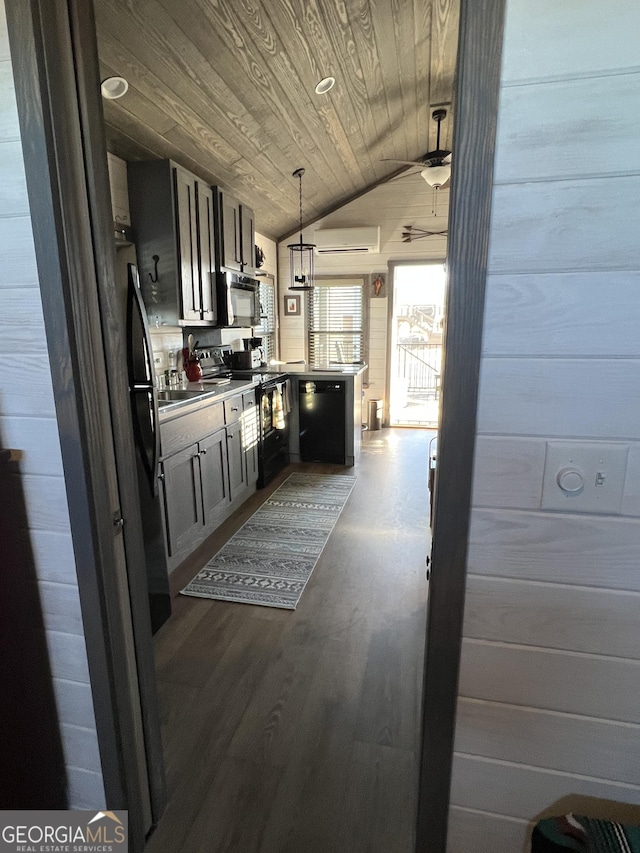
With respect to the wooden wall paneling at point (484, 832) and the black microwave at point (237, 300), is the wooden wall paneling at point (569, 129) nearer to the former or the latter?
the wooden wall paneling at point (484, 832)

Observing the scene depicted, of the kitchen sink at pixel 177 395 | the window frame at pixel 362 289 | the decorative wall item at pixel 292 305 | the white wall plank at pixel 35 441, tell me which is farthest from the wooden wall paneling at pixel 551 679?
the decorative wall item at pixel 292 305

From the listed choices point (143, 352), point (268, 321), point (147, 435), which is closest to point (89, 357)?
point (143, 352)

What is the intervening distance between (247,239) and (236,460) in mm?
2112

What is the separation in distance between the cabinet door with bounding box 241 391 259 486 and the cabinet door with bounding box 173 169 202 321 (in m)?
0.75

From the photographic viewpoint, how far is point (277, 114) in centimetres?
317

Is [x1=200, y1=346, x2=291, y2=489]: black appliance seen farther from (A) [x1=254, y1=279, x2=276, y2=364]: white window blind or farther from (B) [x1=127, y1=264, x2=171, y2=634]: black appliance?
(B) [x1=127, y1=264, x2=171, y2=634]: black appliance

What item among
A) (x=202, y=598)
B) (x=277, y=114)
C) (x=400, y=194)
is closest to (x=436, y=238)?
(x=400, y=194)

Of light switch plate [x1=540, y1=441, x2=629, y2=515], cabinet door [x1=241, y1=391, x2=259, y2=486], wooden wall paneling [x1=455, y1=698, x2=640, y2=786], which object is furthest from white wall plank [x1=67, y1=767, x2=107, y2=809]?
cabinet door [x1=241, y1=391, x2=259, y2=486]

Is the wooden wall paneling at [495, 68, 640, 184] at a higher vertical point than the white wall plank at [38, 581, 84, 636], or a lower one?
higher

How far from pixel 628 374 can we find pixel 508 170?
0.40 meters

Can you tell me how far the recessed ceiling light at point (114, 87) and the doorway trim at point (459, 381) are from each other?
220 cm

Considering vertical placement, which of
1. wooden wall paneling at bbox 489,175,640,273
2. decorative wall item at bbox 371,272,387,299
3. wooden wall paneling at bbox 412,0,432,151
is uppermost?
wooden wall paneling at bbox 412,0,432,151

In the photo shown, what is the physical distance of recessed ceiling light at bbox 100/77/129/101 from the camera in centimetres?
226

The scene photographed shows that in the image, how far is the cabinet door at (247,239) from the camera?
4105 millimetres
